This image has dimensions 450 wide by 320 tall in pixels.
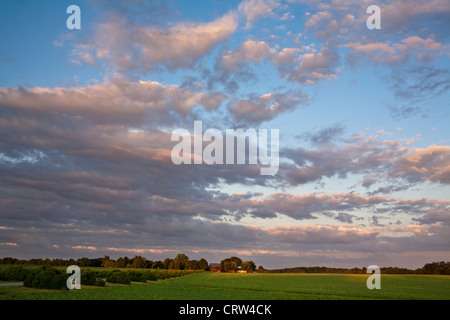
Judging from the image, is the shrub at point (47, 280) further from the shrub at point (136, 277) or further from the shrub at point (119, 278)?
the shrub at point (136, 277)

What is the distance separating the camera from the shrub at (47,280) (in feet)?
170

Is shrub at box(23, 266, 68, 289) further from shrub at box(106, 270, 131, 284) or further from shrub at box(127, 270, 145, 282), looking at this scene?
shrub at box(127, 270, 145, 282)

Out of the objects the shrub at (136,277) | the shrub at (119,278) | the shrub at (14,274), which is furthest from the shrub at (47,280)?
the shrub at (136,277)

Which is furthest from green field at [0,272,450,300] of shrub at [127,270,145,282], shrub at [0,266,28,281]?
shrub at [127,270,145,282]

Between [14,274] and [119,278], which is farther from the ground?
[14,274]

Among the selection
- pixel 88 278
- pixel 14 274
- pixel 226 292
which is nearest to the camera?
pixel 226 292

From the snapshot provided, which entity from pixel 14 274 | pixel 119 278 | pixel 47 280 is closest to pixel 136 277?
pixel 119 278

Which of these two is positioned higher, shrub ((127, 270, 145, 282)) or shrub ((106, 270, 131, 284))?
shrub ((106, 270, 131, 284))

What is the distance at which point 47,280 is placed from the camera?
52.0 metres

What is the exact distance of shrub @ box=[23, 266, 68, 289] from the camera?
5172 cm

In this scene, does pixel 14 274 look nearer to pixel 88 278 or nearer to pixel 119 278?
pixel 88 278
